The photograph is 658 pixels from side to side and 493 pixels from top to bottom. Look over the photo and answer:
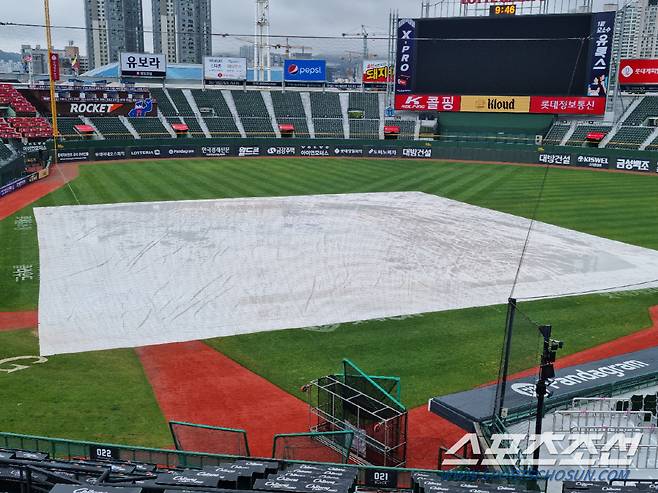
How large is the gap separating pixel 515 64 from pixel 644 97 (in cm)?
2092

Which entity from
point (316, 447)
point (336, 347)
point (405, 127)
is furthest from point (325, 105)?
point (316, 447)

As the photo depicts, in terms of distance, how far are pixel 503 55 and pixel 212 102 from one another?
124 feet

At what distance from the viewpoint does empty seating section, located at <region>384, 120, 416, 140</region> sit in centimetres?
7975

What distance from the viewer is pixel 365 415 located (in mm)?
14219

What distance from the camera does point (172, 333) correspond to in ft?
67.8

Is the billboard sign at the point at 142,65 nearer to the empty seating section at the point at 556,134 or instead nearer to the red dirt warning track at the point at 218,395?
the empty seating section at the point at 556,134

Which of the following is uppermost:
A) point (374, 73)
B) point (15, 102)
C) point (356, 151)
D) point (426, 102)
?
point (374, 73)

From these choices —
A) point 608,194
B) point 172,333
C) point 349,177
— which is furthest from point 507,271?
point 349,177

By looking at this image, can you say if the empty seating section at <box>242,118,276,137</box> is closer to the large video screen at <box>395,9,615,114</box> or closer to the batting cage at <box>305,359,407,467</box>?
the large video screen at <box>395,9,615,114</box>

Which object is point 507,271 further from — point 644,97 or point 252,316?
point 644,97

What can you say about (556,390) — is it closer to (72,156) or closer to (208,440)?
(208,440)

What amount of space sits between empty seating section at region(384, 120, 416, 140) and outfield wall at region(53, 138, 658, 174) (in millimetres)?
6225

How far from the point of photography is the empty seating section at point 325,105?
85500 millimetres

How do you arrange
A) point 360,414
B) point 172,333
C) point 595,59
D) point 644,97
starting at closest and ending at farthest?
1. point 360,414
2. point 172,333
3. point 595,59
4. point 644,97
